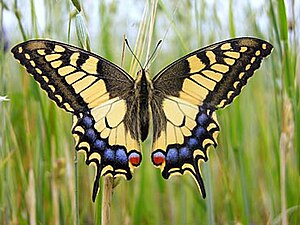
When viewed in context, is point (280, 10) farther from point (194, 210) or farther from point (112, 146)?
point (194, 210)

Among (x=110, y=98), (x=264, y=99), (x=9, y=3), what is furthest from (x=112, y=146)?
(x=264, y=99)

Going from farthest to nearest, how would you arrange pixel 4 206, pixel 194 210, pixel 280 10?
pixel 194 210 < pixel 4 206 < pixel 280 10

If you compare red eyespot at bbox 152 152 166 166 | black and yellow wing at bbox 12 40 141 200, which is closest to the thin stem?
black and yellow wing at bbox 12 40 141 200

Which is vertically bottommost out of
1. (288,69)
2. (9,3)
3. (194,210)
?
(194,210)

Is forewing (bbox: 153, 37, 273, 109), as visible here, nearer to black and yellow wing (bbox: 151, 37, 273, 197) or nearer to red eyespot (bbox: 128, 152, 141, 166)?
black and yellow wing (bbox: 151, 37, 273, 197)

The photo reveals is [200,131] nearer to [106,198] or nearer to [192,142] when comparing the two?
[192,142]

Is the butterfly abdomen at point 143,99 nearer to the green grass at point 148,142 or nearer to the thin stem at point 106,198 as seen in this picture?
the green grass at point 148,142

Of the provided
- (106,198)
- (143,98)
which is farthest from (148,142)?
(106,198)

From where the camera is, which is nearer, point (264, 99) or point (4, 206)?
point (4, 206)
